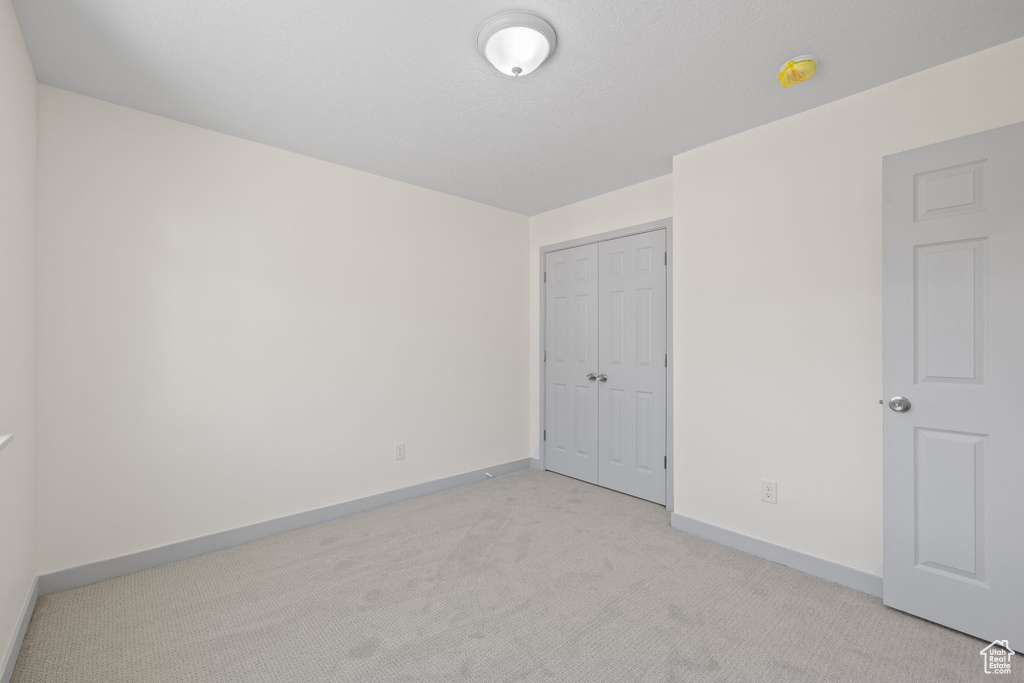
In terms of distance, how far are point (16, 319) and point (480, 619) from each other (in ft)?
7.51

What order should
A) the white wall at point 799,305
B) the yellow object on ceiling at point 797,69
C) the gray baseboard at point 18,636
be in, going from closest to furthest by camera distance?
the gray baseboard at point 18,636
the yellow object on ceiling at point 797,69
the white wall at point 799,305

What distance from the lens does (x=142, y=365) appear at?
2520 millimetres

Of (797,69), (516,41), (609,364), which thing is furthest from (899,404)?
(516,41)

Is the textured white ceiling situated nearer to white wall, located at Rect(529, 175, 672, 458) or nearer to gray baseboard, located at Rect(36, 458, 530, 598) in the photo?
white wall, located at Rect(529, 175, 672, 458)

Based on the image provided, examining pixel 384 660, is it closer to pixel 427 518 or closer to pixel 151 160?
pixel 427 518

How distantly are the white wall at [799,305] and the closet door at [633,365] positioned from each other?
1.35ft

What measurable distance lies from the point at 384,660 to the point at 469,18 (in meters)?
2.54

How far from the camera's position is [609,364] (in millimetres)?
3898

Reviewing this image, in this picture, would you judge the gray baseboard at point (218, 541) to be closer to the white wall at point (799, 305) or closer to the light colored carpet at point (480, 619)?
the light colored carpet at point (480, 619)

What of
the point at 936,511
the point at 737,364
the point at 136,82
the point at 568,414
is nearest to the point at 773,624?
the point at 936,511

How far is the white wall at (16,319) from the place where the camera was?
166cm

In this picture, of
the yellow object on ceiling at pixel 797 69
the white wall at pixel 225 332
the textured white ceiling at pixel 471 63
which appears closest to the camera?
the textured white ceiling at pixel 471 63

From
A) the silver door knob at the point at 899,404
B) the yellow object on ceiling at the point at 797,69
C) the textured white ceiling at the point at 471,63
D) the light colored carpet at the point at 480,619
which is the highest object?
the textured white ceiling at the point at 471,63

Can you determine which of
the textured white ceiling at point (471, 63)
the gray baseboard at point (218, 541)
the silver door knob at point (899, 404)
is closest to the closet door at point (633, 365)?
the textured white ceiling at point (471, 63)
